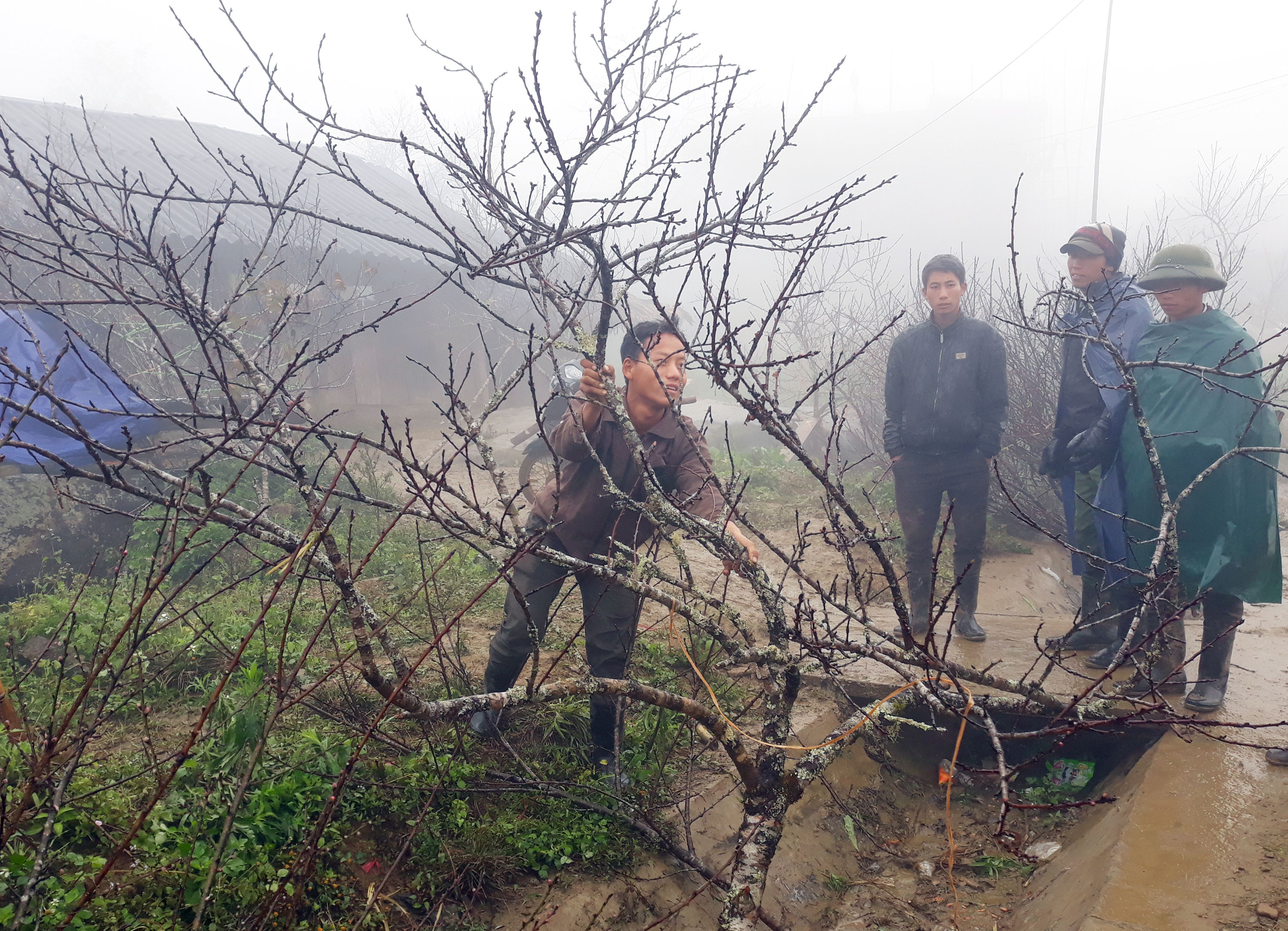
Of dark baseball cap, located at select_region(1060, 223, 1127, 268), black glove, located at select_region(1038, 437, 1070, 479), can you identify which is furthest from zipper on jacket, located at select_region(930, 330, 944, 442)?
dark baseball cap, located at select_region(1060, 223, 1127, 268)

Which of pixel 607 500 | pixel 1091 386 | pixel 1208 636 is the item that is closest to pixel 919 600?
pixel 1208 636

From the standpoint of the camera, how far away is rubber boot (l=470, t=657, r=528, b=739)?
3.07 m

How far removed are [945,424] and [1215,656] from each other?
65.0 inches

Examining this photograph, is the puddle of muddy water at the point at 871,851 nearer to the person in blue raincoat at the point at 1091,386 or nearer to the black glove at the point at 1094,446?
the person in blue raincoat at the point at 1091,386

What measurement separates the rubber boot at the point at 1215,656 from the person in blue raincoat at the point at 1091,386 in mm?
463

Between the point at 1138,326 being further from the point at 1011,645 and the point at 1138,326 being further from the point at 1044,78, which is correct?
the point at 1044,78

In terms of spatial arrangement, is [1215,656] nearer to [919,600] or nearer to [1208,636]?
[1208,636]

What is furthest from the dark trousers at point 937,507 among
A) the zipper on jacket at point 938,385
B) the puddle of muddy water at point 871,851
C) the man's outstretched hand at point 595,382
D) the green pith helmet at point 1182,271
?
the man's outstretched hand at point 595,382

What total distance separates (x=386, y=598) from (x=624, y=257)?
13.2ft

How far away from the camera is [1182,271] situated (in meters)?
3.34

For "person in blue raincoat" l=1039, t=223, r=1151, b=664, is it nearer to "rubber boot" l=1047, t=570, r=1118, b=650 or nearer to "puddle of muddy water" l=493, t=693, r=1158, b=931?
"rubber boot" l=1047, t=570, r=1118, b=650

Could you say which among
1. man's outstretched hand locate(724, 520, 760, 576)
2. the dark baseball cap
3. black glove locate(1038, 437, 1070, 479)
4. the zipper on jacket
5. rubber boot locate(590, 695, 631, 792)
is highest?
the dark baseball cap

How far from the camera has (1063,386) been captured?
4.16 meters

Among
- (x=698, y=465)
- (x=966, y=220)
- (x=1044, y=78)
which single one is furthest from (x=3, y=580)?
(x=1044, y=78)
